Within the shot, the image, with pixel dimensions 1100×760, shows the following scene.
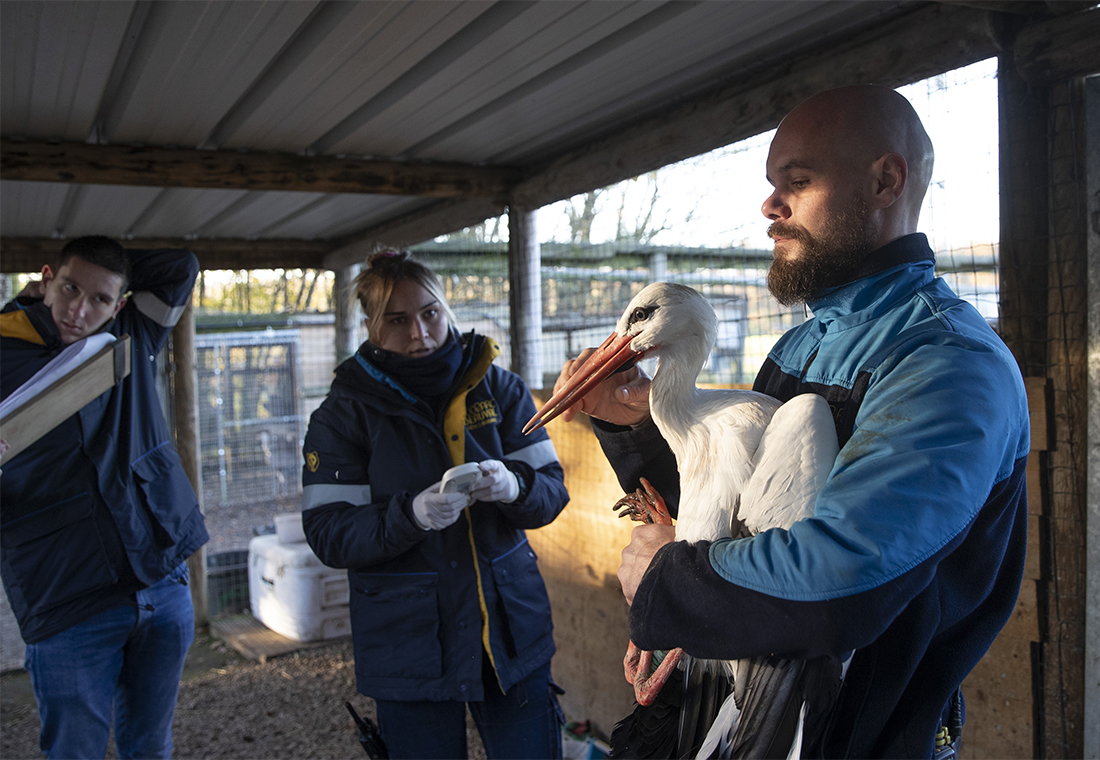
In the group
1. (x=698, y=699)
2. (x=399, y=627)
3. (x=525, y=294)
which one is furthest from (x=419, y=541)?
(x=525, y=294)

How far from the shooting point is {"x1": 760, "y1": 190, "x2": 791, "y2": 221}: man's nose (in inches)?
47.1

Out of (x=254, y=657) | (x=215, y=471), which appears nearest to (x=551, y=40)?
(x=254, y=657)

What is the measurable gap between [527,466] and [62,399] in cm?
149

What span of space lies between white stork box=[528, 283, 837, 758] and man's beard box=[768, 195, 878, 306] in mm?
169

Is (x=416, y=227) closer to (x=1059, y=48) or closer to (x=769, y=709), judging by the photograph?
(x=1059, y=48)

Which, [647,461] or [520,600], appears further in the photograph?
[520,600]

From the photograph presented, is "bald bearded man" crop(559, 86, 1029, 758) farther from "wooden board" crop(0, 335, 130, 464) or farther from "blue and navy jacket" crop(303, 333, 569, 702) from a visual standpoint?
"wooden board" crop(0, 335, 130, 464)

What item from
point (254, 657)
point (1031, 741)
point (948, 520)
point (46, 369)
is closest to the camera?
point (948, 520)

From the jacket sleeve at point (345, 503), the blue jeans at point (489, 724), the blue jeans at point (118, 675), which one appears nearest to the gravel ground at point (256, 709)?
the blue jeans at point (118, 675)

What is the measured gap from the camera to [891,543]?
0.85 meters

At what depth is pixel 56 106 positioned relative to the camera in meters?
2.97

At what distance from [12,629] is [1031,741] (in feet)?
19.8

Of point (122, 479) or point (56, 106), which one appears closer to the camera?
point (122, 479)

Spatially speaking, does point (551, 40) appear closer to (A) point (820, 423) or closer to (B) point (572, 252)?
(A) point (820, 423)
